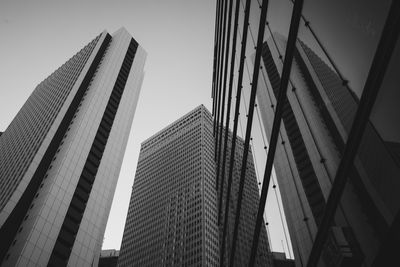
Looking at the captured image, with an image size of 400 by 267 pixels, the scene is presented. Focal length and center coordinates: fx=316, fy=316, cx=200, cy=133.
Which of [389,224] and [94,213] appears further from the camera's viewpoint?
[94,213]

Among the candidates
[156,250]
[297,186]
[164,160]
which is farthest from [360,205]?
[164,160]

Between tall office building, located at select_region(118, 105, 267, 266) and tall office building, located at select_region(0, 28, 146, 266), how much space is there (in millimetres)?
55997

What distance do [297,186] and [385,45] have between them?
32.5ft

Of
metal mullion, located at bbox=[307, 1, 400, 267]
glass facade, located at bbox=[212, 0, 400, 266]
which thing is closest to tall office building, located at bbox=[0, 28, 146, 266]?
glass facade, located at bbox=[212, 0, 400, 266]

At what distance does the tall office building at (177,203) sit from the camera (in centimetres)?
12241

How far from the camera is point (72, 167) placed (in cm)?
5747

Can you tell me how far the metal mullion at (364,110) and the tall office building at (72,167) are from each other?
44767 mm

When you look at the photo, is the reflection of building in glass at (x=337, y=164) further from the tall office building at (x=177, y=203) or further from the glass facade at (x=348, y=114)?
the tall office building at (x=177, y=203)

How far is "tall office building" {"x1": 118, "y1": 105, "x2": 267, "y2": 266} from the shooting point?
12241cm

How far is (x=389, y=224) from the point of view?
20.5ft

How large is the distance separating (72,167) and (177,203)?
91.7 metres

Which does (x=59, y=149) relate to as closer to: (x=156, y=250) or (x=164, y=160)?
(x=156, y=250)

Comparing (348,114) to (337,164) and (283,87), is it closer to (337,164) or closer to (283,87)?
(337,164)

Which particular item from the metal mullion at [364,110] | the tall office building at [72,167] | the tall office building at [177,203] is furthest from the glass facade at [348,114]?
the tall office building at [177,203]
